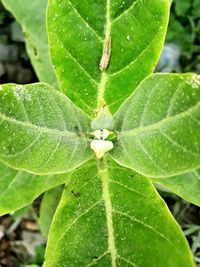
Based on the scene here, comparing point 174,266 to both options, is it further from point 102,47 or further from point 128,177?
point 102,47

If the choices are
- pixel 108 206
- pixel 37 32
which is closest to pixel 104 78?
pixel 108 206

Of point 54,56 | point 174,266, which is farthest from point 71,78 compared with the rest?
point 174,266

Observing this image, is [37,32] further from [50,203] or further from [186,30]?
[186,30]

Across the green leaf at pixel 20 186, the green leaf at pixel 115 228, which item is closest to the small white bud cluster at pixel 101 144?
the green leaf at pixel 115 228

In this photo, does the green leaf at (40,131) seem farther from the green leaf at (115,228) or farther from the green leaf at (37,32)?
the green leaf at (37,32)

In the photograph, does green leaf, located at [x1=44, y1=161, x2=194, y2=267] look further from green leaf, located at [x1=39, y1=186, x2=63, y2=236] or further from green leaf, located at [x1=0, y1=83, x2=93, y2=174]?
green leaf, located at [x1=39, y1=186, x2=63, y2=236]

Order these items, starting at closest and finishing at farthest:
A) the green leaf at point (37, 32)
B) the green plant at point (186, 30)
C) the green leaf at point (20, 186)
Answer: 1. the green leaf at point (20, 186)
2. the green leaf at point (37, 32)
3. the green plant at point (186, 30)
